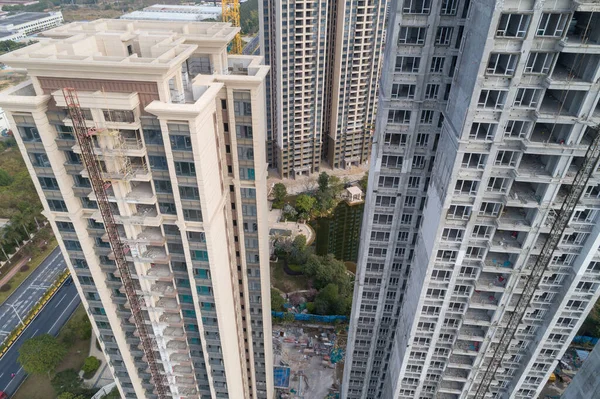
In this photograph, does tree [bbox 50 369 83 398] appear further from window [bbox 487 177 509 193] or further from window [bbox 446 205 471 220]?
window [bbox 487 177 509 193]

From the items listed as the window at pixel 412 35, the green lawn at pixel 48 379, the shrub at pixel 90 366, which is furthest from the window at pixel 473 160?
the green lawn at pixel 48 379

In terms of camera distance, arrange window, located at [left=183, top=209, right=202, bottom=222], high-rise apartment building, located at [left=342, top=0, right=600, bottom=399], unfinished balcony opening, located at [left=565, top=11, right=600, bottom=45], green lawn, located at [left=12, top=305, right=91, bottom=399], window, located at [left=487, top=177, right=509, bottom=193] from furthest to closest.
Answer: green lawn, located at [left=12, top=305, right=91, bottom=399], window, located at [left=183, top=209, right=202, bottom=222], window, located at [left=487, top=177, right=509, bottom=193], high-rise apartment building, located at [left=342, top=0, right=600, bottom=399], unfinished balcony opening, located at [left=565, top=11, right=600, bottom=45]

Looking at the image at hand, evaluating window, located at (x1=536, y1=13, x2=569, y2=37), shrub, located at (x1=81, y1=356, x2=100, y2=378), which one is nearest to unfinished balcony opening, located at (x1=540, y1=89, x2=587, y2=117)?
window, located at (x1=536, y1=13, x2=569, y2=37)

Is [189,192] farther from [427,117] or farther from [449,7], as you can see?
[449,7]

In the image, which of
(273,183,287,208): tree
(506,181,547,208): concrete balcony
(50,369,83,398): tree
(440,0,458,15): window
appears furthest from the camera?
(273,183,287,208): tree

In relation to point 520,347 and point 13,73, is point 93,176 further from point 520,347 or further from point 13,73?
point 13,73

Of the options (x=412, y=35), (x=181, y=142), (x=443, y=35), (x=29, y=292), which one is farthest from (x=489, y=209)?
(x=29, y=292)

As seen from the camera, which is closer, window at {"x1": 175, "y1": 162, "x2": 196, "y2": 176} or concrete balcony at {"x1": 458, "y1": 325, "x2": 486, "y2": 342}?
window at {"x1": 175, "y1": 162, "x2": 196, "y2": 176}

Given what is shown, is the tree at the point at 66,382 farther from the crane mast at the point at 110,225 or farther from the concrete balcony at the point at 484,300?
the concrete balcony at the point at 484,300
